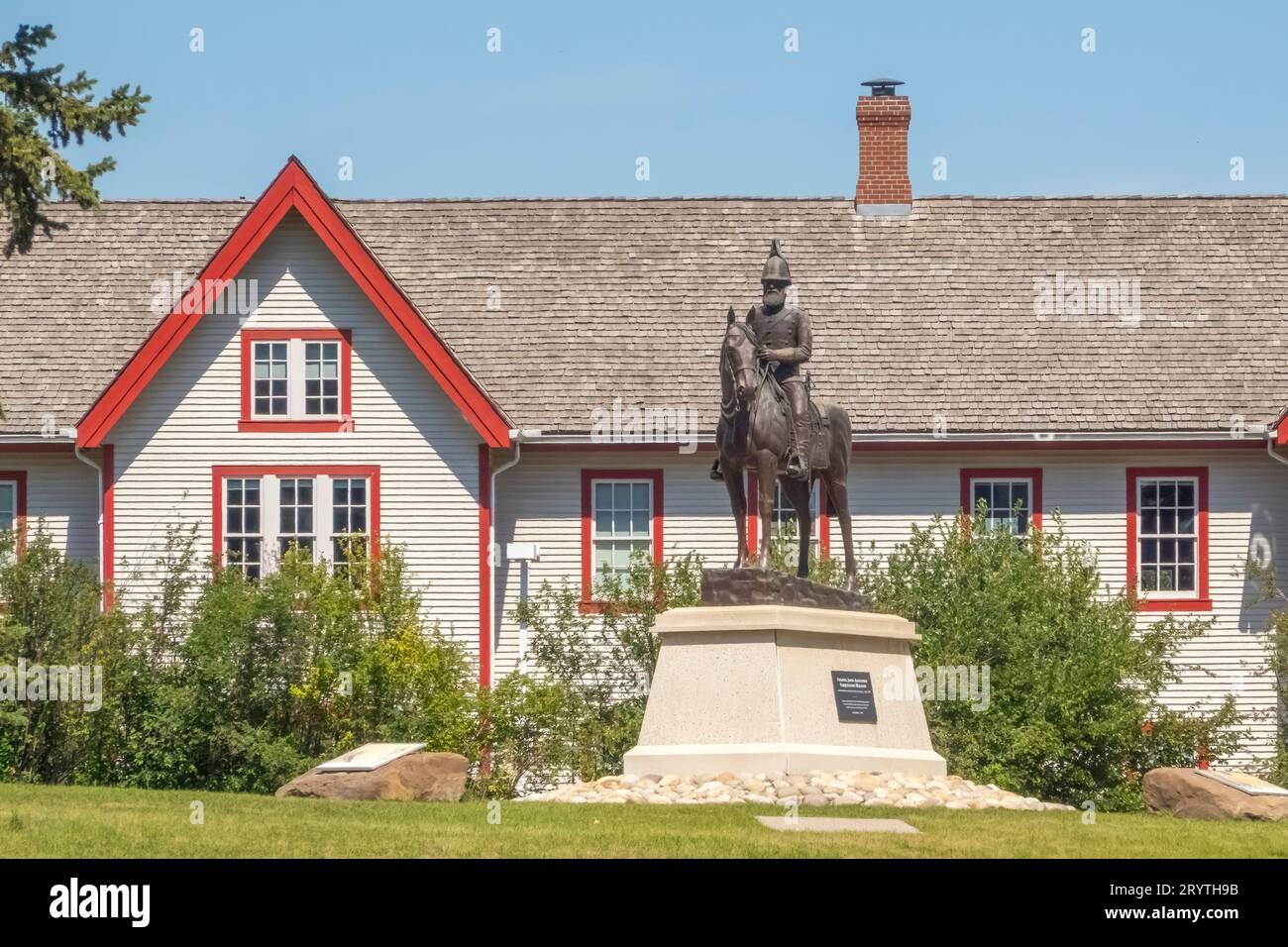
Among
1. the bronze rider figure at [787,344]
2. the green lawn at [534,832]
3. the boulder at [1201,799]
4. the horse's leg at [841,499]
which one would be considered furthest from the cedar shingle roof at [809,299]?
the green lawn at [534,832]

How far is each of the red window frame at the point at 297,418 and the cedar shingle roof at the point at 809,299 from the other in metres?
2.27

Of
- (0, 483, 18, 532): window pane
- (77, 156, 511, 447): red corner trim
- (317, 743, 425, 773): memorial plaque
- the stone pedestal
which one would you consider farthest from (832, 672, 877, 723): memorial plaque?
(0, 483, 18, 532): window pane

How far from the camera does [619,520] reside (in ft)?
115

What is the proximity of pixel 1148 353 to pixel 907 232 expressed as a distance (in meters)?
4.83

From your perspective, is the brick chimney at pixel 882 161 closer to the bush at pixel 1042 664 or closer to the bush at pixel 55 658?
the bush at pixel 1042 664

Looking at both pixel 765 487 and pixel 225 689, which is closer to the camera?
pixel 765 487

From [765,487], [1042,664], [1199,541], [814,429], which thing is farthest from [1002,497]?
[765,487]

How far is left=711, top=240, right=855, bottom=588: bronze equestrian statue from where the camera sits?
24.8 metres

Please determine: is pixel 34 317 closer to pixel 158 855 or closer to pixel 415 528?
pixel 415 528

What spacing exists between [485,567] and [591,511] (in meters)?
2.05

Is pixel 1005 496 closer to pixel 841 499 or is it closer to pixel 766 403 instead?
pixel 841 499

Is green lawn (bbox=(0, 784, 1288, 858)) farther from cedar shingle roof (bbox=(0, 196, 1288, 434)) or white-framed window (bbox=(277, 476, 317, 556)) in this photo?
cedar shingle roof (bbox=(0, 196, 1288, 434))

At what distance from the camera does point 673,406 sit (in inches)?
1372

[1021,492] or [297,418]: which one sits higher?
[297,418]
